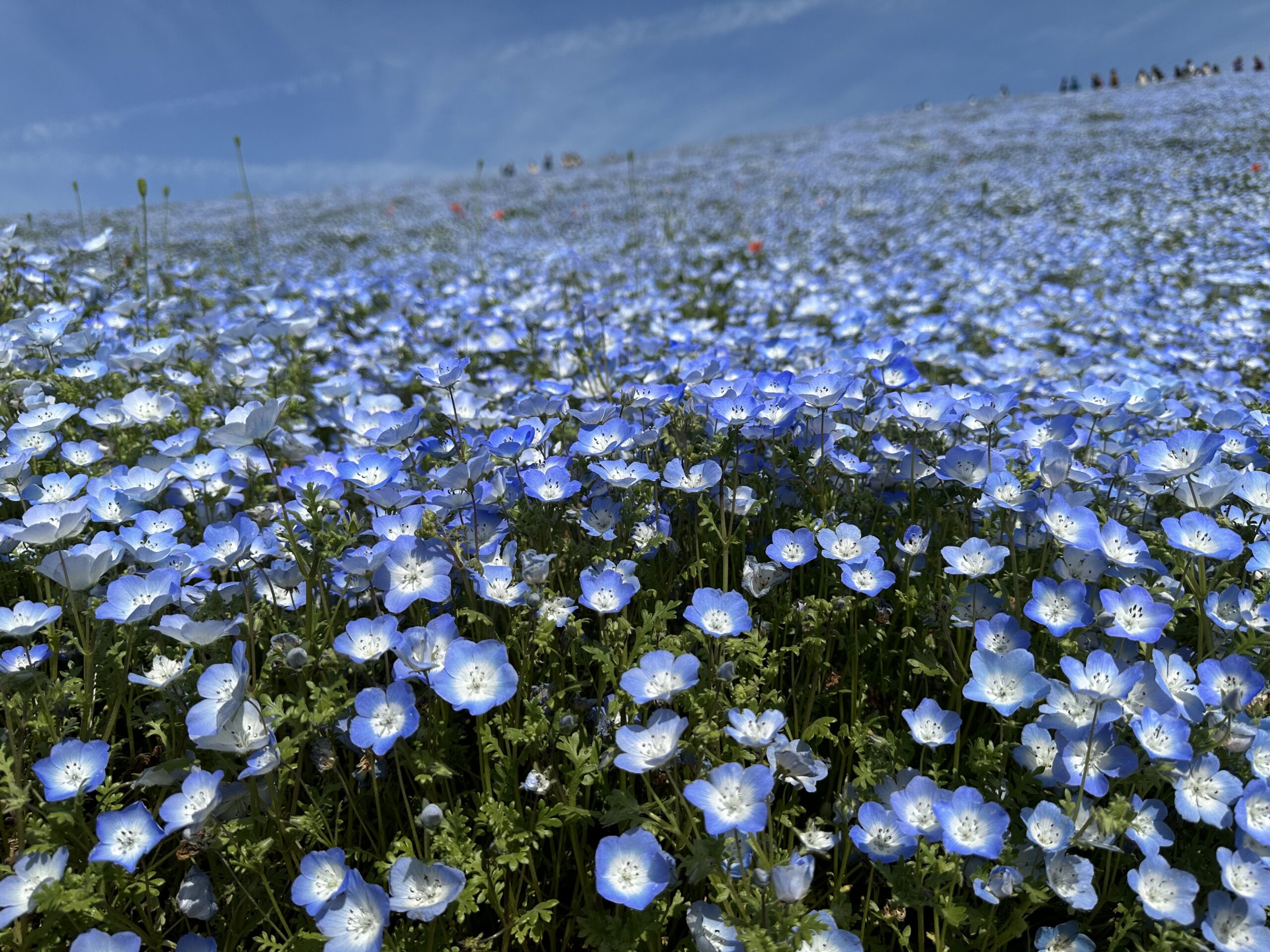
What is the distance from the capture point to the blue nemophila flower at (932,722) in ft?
5.15

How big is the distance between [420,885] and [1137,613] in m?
1.68

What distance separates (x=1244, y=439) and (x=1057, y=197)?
12.0 m

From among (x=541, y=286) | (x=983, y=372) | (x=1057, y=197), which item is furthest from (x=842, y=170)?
(x=983, y=372)

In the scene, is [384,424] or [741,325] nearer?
[384,424]

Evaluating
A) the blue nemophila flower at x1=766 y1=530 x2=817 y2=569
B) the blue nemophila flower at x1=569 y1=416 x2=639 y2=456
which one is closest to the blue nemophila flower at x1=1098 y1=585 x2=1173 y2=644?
the blue nemophila flower at x1=766 y1=530 x2=817 y2=569

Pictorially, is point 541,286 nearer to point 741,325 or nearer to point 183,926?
point 741,325

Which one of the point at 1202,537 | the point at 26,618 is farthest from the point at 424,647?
the point at 1202,537

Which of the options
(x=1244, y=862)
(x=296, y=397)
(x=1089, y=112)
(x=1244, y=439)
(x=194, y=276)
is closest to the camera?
(x=1244, y=862)

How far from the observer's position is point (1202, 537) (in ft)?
5.84

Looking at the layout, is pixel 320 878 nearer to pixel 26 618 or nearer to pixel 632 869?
pixel 632 869

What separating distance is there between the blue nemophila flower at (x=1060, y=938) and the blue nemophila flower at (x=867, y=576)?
75cm

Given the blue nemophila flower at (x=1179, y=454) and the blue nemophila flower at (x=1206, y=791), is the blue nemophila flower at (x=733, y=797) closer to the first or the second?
the blue nemophila flower at (x=1206, y=791)

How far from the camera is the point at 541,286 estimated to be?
6750mm

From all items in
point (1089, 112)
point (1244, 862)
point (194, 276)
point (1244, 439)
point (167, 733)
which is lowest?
point (1244, 862)
